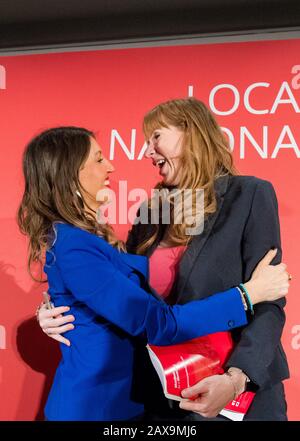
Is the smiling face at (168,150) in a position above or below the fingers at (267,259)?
above

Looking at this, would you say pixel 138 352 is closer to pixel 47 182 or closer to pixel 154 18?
pixel 47 182

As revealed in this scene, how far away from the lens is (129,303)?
1347 mm

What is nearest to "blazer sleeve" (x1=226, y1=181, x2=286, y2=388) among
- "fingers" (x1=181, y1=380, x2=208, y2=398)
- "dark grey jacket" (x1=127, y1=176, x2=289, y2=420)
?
"dark grey jacket" (x1=127, y1=176, x2=289, y2=420)

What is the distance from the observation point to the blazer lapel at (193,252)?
151cm

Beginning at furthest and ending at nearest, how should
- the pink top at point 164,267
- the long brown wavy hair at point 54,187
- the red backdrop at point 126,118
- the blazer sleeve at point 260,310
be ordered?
the red backdrop at point 126,118, the pink top at point 164,267, the long brown wavy hair at point 54,187, the blazer sleeve at point 260,310

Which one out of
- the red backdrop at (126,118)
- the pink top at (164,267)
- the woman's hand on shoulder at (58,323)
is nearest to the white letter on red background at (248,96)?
the red backdrop at (126,118)

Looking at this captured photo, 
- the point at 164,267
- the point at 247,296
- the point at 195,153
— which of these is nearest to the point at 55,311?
the point at 164,267

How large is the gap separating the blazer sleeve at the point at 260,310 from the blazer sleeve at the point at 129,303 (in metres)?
0.06

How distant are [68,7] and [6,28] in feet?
1.16

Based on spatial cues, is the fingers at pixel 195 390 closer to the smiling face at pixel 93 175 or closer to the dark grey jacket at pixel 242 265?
the dark grey jacket at pixel 242 265

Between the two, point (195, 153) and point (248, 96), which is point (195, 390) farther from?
point (248, 96)

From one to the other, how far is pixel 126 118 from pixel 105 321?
112cm

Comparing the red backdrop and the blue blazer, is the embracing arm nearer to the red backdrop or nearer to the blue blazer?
the blue blazer

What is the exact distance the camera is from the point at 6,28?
234 centimetres
